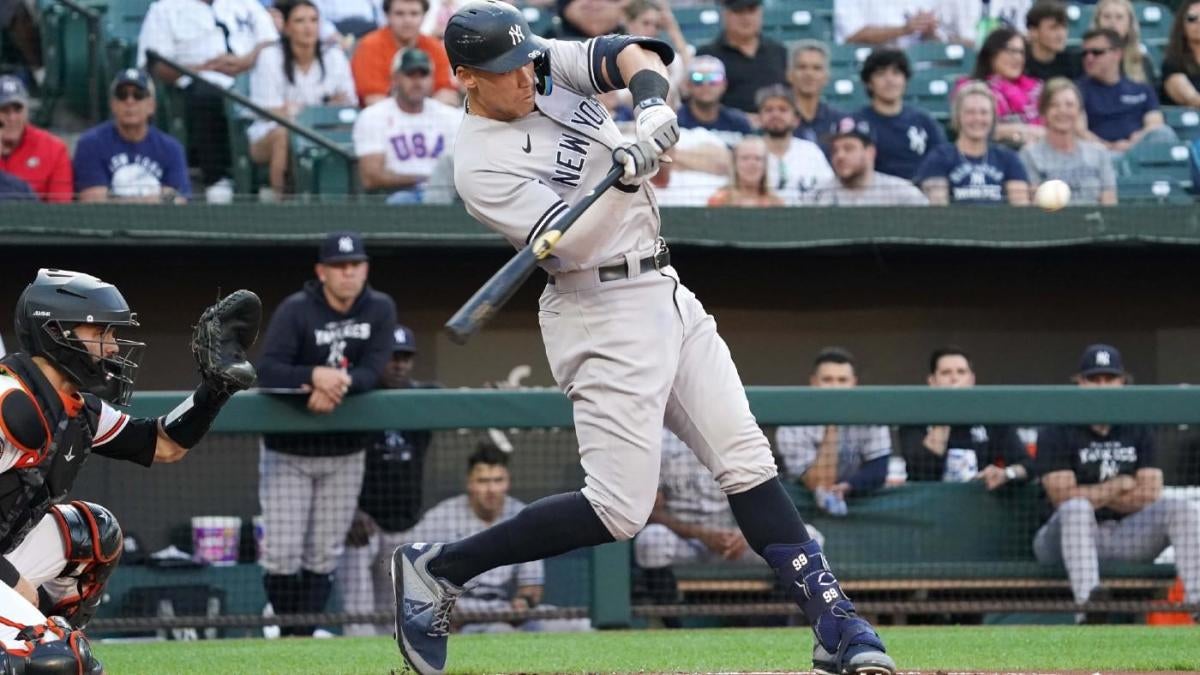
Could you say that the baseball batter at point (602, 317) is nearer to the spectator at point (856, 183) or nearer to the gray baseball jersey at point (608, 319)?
the gray baseball jersey at point (608, 319)

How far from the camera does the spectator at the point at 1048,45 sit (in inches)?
367

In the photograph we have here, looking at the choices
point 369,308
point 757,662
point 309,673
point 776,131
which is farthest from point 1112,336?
point 309,673

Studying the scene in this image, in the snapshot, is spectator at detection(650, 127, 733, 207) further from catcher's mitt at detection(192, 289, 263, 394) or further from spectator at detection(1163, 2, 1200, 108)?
catcher's mitt at detection(192, 289, 263, 394)

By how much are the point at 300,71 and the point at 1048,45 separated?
4.06 meters

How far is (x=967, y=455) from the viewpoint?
267 inches

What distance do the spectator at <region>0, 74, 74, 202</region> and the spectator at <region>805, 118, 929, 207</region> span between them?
3.48m

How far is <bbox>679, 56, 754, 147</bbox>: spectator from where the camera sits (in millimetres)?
8492

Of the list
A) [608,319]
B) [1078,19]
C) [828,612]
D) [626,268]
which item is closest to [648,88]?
[626,268]

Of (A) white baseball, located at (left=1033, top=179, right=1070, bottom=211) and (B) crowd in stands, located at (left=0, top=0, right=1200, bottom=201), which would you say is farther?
(B) crowd in stands, located at (left=0, top=0, right=1200, bottom=201)

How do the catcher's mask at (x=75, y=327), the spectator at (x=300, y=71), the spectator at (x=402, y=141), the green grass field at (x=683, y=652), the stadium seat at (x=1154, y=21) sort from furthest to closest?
the stadium seat at (x=1154, y=21) < the spectator at (x=300, y=71) < the spectator at (x=402, y=141) < the green grass field at (x=683, y=652) < the catcher's mask at (x=75, y=327)

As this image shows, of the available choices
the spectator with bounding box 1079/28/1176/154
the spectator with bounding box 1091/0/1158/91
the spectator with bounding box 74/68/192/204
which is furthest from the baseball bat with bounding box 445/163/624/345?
the spectator with bounding box 1091/0/1158/91

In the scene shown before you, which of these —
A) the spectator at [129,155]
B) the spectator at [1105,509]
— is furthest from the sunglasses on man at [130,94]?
the spectator at [1105,509]

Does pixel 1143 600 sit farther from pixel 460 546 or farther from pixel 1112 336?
pixel 460 546

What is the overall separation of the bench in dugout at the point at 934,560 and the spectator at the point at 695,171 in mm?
1937
